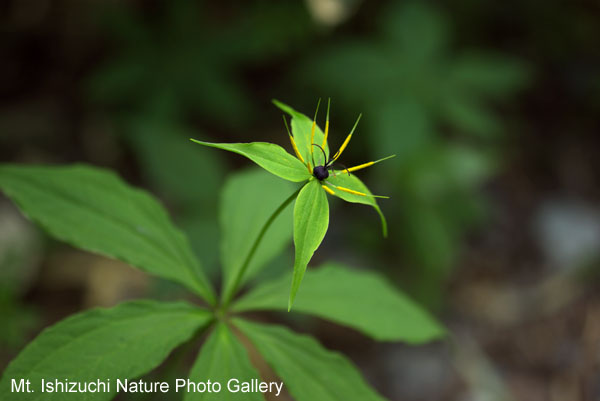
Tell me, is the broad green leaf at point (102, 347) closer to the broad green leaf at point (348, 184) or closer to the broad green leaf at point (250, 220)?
the broad green leaf at point (250, 220)

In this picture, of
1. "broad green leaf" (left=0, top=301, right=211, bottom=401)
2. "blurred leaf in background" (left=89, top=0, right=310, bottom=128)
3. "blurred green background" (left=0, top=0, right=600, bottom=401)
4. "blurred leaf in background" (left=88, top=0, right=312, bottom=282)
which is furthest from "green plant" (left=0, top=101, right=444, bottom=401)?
"blurred leaf in background" (left=89, top=0, right=310, bottom=128)

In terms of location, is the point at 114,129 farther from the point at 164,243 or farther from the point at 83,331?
the point at 83,331

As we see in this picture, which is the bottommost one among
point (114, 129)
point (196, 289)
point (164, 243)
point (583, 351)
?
point (196, 289)

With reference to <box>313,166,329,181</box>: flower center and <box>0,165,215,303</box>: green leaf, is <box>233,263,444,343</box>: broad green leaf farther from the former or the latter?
<box>313,166,329,181</box>: flower center

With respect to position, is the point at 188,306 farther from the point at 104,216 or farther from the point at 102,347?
the point at 104,216

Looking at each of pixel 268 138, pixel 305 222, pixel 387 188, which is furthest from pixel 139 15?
pixel 305 222
